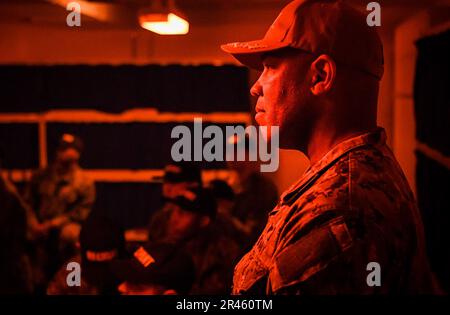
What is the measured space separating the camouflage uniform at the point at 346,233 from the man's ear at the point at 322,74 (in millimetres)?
85

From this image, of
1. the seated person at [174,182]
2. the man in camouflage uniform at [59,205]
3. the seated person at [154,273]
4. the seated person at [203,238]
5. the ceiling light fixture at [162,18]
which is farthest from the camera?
the man in camouflage uniform at [59,205]

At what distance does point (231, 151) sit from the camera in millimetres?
2381

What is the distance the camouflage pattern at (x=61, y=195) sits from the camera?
299 centimetres

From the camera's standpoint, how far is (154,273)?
1.35m

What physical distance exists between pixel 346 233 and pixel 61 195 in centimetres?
265

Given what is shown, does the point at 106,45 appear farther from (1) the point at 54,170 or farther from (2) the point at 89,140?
(1) the point at 54,170

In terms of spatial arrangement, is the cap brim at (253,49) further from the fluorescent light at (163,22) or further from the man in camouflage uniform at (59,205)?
the man in camouflage uniform at (59,205)

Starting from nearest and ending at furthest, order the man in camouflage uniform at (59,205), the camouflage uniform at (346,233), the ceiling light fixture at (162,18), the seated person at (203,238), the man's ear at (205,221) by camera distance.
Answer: the camouflage uniform at (346,233) < the ceiling light fixture at (162,18) < the seated person at (203,238) < the man's ear at (205,221) < the man in camouflage uniform at (59,205)

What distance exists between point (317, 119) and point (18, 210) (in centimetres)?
205

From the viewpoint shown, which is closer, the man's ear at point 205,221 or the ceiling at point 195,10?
the man's ear at point 205,221

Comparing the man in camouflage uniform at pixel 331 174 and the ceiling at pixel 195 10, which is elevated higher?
the ceiling at pixel 195 10

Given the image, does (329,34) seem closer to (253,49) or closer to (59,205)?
(253,49)

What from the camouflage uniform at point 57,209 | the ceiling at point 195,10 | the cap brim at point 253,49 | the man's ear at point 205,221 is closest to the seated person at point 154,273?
the man's ear at point 205,221

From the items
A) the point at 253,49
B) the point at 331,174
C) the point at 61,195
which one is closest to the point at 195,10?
the point at 61,195
